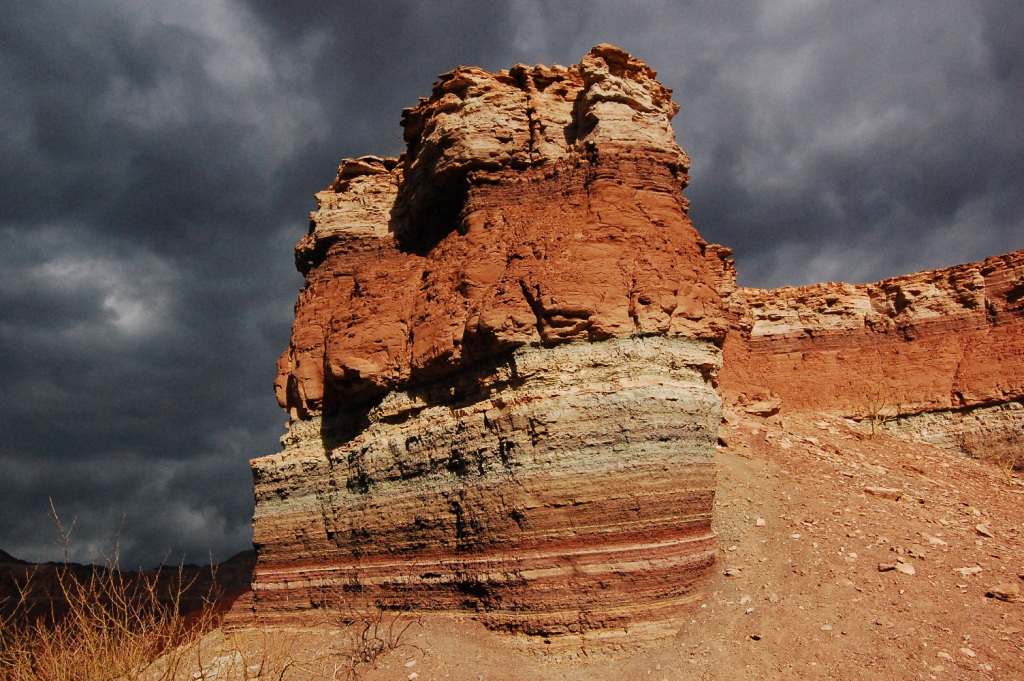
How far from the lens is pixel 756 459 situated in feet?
47.1

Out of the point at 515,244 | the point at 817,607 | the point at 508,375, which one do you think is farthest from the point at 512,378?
the point at 817,607

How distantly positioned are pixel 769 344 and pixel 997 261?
835 cm

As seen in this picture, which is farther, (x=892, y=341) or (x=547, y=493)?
(x=892, y=341)

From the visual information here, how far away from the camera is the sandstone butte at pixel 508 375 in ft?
32.4

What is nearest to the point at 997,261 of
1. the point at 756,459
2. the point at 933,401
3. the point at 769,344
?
the point at 933,401

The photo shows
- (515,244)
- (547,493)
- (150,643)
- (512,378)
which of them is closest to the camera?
(150,643)

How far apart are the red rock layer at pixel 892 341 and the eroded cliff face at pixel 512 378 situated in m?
10.7

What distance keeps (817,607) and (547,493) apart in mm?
4154

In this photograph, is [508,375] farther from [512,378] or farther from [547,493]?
[547,493]

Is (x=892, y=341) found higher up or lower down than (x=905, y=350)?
higher up

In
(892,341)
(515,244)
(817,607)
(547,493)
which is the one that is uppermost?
(515,244)

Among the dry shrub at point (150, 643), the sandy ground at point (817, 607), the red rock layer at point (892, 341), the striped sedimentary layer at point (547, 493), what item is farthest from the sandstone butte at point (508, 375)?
the red rock layer at point (892, 341)

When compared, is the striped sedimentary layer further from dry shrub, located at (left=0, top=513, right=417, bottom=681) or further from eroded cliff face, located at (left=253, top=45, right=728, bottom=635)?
dry shrub, located at (left=0, top=513, right=417, bottom=681)

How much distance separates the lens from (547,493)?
32.7 feet
